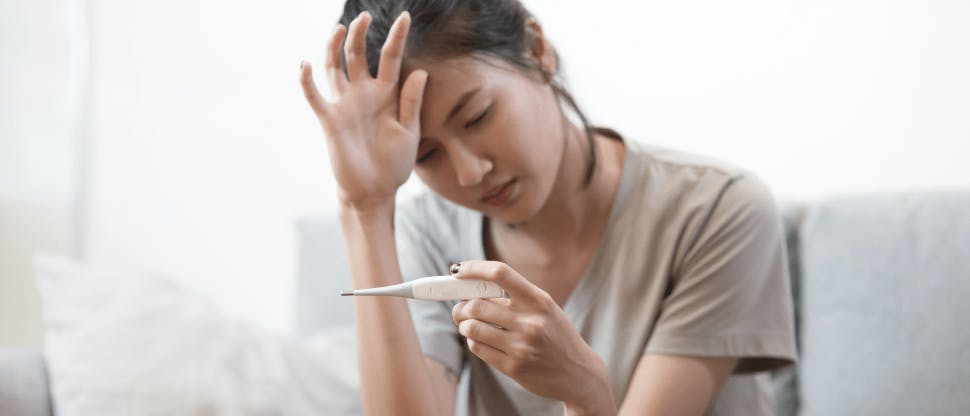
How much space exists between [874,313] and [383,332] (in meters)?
0.77

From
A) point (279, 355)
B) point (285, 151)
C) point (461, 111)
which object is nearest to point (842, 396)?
point (461, 111)

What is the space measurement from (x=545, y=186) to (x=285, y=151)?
54.1 inches

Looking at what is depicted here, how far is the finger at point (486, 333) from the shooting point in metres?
0.78

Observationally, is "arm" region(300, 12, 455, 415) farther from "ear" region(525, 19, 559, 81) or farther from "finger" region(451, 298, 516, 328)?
"finger" region(451, 298, 516, 328)

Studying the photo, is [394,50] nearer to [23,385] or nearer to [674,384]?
[674,384]

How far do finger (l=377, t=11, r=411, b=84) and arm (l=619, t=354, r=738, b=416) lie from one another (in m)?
0.42

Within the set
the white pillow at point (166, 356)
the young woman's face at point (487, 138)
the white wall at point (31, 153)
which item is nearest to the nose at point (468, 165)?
the young woman's face at point (487, 138)

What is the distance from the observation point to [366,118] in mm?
1094

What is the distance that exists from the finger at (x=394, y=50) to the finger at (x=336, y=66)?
0.05m

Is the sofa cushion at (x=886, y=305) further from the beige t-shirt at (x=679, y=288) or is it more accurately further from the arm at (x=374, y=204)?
the arm at (x=374, y=204)

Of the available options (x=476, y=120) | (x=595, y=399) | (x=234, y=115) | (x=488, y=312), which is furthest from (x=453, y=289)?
(x=234, y=115)

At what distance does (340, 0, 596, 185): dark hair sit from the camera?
1.03m

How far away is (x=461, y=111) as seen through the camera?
103 centimetres

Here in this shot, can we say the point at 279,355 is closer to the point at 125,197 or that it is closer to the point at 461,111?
the point at 461,111
